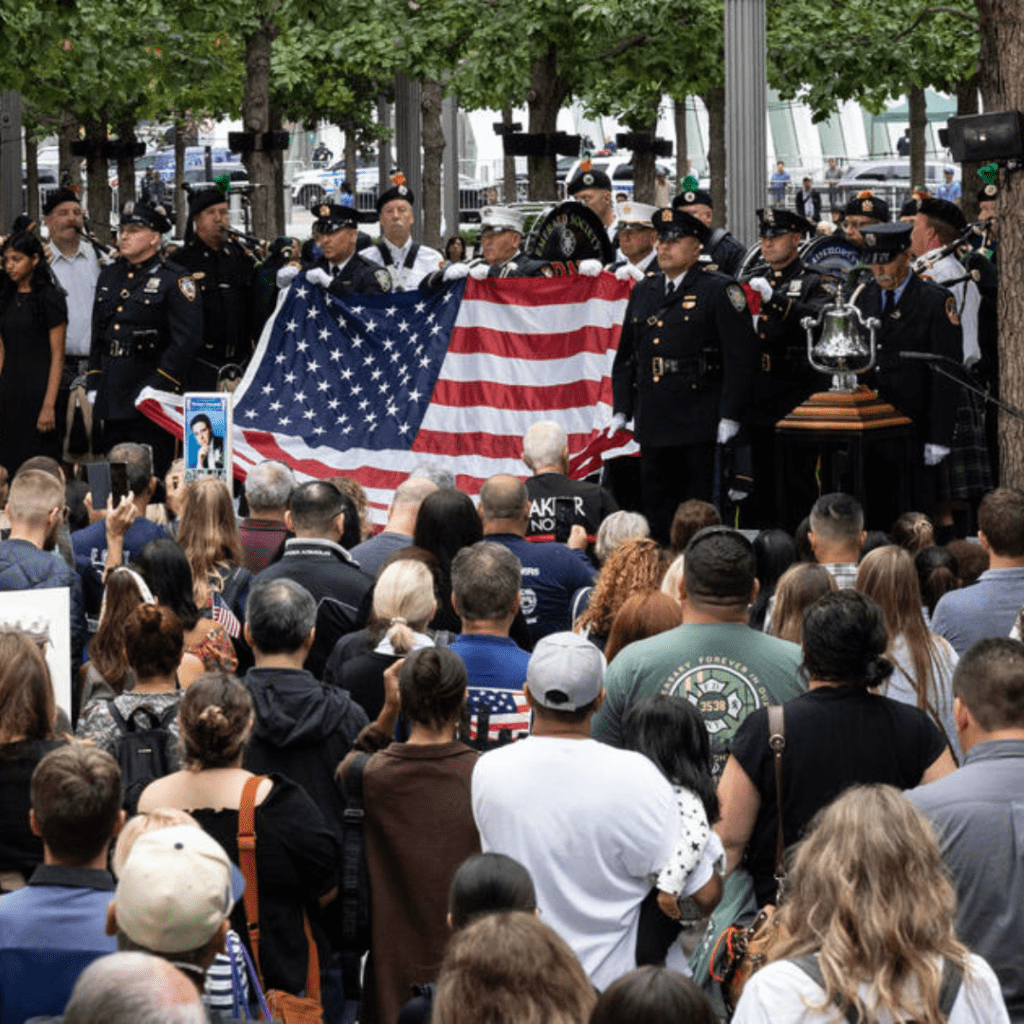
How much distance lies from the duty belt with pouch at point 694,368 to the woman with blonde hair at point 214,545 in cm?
394

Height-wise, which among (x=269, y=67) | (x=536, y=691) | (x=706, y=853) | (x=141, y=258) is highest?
(x=269, y=67)

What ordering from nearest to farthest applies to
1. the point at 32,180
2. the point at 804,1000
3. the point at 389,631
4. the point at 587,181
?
the point at 804,1000 < the point at 389,631 < the point at 587,181 < the point at 32,180

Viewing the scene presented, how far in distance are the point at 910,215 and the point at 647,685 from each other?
9666 millimetres

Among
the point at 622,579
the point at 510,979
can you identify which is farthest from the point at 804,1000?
the point at 622,579

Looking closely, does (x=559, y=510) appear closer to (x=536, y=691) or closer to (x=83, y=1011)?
(x=536, y=691)

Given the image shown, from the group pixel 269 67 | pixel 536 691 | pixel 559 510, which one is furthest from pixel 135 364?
pixel 269 67

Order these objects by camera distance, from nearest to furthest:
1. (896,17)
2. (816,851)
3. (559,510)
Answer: (816,851)
(559,510)
(896,17)

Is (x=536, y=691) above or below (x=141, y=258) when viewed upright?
below

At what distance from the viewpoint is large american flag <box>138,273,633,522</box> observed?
512 inches

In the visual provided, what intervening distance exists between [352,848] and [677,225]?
21.6 feet

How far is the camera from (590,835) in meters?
5.25

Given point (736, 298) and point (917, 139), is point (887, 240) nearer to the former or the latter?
point (736, 298)

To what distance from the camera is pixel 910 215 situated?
597 inches

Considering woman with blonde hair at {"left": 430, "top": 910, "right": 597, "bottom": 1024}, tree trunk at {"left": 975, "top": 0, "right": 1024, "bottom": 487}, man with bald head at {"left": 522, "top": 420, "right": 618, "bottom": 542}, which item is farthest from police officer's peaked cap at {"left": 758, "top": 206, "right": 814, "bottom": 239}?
woman with blonde hair at {"left": 430, "top": 910, "right": 597, "bottom": 1024}
